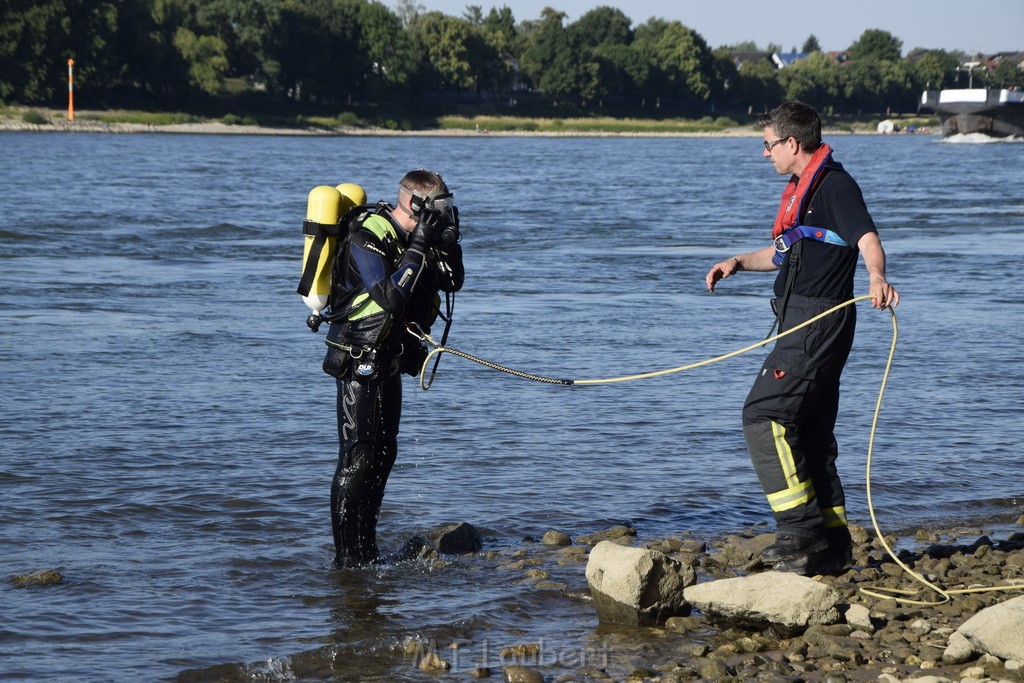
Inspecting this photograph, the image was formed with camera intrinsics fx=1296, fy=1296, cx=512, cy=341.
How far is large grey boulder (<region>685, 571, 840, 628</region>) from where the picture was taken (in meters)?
5.14

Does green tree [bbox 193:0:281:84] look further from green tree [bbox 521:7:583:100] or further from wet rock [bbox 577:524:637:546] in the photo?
wet rock [bbox 577:524:637:546]

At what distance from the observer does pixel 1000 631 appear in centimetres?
467

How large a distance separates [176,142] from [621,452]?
65561mm

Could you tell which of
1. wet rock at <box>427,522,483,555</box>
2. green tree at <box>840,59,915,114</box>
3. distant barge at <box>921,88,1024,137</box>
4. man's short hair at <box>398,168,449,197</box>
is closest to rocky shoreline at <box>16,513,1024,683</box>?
wet rock at <box>427,522,483,555</box>

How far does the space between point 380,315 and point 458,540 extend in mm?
1447

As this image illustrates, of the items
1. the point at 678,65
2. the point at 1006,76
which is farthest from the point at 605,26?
the point at 1006,76

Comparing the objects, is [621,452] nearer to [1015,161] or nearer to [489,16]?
[1015,161]

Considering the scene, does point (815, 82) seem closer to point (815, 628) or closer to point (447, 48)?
point (447, 48)

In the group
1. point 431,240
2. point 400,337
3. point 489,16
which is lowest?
point 400,337

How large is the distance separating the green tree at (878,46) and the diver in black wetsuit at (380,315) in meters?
186

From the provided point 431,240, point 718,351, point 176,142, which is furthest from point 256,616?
point 176,142

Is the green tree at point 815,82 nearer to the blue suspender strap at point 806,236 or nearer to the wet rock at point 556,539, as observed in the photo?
the wet rock at point 556,539

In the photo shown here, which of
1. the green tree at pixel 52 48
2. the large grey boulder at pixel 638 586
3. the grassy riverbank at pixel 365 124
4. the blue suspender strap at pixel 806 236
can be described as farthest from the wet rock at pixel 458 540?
the green tree at pixel 52 48

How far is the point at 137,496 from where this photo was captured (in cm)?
740
